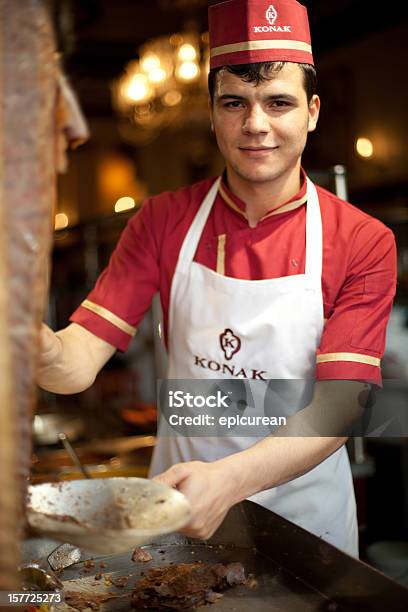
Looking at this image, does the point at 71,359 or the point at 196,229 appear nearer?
the point at 71,359

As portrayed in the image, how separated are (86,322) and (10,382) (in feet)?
3.11

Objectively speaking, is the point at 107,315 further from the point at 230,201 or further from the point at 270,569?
the point at 270,569

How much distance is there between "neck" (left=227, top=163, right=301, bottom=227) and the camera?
1.68 metres

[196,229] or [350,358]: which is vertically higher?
[196,229]

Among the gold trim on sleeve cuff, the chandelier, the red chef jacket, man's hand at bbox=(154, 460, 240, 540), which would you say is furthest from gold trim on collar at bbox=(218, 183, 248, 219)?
the chandelier

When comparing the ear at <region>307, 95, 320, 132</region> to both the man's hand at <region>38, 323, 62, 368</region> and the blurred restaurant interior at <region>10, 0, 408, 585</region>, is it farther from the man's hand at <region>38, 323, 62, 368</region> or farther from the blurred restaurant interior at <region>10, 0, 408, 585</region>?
the man's hand at <region>38, 323, 62, 368</region>

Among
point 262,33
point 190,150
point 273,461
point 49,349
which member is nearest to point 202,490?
point 273,461

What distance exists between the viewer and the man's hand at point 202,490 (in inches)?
44.9

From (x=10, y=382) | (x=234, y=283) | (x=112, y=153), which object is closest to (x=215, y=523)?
(x=10, y=382)

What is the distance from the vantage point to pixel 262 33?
1.51 metres

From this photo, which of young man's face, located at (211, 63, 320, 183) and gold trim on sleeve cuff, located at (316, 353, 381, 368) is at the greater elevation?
young man's face, located at (211, 63, 320, 183)

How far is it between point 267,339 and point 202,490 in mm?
547

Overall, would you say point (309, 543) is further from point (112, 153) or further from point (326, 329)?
point (112, 153)

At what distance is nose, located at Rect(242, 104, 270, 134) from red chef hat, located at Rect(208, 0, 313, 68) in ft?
0.29
